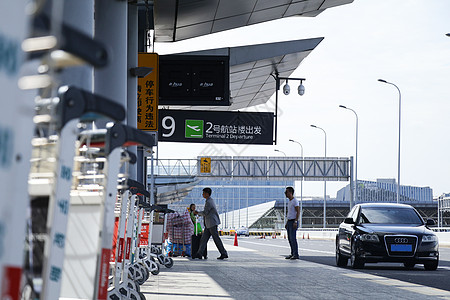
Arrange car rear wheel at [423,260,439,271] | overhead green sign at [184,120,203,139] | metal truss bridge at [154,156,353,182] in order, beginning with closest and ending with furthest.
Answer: car rear wheel at [423,260,439,271], overhead green sign at [184,120,203,139], metal truss bridge at [154,156,353,182]

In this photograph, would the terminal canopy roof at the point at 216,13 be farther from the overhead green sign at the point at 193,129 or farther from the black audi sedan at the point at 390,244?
the black audi sedan at the point at 390,244

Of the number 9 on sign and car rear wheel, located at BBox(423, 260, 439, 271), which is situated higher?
the number 9 on sign

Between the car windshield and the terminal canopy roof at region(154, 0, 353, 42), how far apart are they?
6229mm

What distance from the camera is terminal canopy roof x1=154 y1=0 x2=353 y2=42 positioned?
19.6 meters

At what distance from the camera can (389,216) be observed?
17.5m

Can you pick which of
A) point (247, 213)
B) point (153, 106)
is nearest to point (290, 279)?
point (153, 106)

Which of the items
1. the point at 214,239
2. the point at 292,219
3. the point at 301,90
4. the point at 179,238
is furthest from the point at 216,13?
the point at 301,90

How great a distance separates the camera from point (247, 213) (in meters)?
153

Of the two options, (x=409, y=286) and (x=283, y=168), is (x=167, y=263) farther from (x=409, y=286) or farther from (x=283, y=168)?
(x=283, y=168)

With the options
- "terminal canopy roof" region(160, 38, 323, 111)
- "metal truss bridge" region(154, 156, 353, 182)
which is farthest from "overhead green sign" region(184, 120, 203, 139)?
"metal truss bridge" region(154, 156, 353, 182)

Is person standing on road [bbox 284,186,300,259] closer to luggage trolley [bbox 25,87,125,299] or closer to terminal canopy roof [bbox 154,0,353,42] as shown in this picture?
terminal canopy roof [bbox 154,0,353,42]

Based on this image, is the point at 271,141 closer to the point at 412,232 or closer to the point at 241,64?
the point at 241,64

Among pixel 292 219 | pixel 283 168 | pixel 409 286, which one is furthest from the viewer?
pixel 283 168

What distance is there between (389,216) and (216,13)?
24.1 feet
